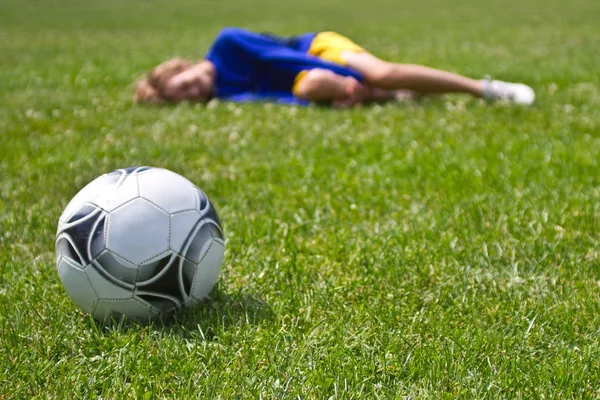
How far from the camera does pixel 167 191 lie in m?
3.22

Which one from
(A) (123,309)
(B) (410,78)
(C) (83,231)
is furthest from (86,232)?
(B) (410,78)

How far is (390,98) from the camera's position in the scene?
8367 millimetres

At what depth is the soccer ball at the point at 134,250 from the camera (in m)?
3.03

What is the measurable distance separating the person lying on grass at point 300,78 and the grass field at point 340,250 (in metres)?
0.30

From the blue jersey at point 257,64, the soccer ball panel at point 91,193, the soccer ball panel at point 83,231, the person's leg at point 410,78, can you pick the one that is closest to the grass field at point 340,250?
the person's leg at point 410,78

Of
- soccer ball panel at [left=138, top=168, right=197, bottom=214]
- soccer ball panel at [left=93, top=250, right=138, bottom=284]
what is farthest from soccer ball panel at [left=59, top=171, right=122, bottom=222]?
soccer ball panel at [left=93, top=250, right=138, bottom=284]

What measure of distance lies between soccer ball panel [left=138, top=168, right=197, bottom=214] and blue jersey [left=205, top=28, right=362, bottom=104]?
16.7ft

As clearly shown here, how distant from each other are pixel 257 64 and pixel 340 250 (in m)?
5.18

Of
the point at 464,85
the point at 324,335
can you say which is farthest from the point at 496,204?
the point at 464,85

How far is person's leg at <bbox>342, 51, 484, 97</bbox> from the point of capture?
771 centimetres

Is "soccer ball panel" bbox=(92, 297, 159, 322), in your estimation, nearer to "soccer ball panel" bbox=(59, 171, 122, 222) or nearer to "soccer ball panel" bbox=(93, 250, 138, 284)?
"soccer ball panel" bbox=(93, 250, 138, 284)

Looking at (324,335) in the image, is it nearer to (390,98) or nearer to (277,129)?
(277,129)

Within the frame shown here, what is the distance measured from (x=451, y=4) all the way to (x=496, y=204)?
35.3 meters

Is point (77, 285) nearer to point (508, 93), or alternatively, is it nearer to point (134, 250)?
point (134, 250)
